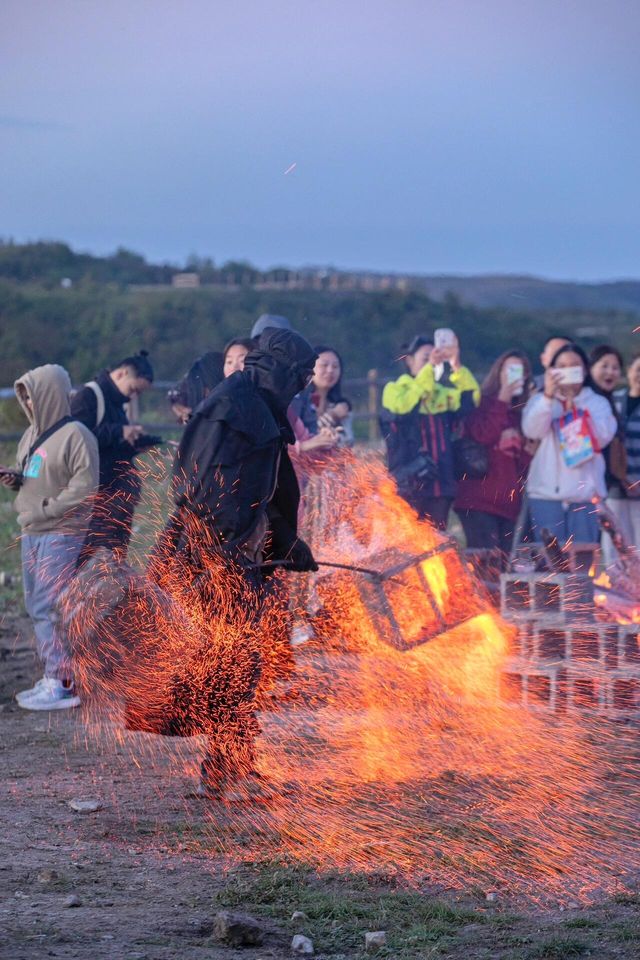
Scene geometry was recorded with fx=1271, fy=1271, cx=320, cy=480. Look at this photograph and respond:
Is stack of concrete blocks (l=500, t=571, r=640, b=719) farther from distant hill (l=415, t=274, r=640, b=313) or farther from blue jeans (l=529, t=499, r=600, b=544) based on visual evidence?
distant hill (l=415, t=274, r=640, b=313)

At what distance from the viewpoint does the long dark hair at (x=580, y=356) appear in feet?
29.8

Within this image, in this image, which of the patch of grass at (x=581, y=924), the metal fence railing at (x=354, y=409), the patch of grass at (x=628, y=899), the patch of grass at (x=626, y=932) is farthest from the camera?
the metal fence railing at (x=354, y=409)

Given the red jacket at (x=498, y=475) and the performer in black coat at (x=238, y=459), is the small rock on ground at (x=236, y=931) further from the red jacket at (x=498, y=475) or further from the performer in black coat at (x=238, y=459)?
the red jacket at (x=498, y=475)

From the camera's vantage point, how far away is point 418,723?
286 inches

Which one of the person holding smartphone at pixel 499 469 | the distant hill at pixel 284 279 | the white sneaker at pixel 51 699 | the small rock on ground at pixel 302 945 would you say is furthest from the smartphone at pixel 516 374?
the distant hill at pixel 284 279

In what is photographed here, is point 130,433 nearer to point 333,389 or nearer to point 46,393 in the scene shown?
point 46,393

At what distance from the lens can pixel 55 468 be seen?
7648 mm

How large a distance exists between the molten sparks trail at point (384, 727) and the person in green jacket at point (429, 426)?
103 centimetres

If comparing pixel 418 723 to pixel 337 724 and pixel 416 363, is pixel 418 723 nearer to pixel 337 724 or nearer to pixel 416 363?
pixel 337 724

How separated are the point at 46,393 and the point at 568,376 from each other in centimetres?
363

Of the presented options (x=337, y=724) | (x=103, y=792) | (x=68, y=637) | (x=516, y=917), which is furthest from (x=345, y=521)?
(x=516, y=917)

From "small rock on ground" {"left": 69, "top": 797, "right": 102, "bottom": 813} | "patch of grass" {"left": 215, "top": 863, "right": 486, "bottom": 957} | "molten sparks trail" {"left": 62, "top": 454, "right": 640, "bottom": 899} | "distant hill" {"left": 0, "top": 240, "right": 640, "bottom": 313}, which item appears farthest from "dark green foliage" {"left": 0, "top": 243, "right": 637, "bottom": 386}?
"patch of grass" {"left": 215, "top": 863, "right": 486, "bottom": 957}

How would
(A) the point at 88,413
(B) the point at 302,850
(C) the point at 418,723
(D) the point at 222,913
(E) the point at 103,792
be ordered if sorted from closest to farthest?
(D) the point at 222,913, (B) the point at 302,850, (E) the point at 103,792, (C) the point at 418,723, (A) the point at 88,413

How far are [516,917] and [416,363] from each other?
5.75 m
